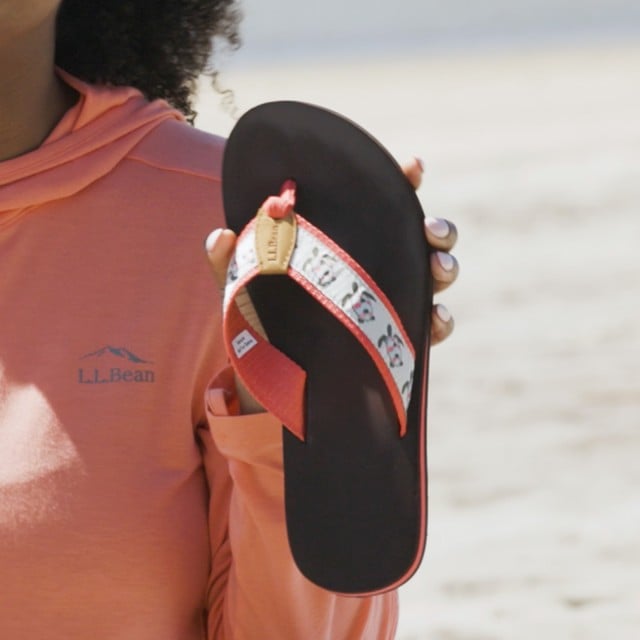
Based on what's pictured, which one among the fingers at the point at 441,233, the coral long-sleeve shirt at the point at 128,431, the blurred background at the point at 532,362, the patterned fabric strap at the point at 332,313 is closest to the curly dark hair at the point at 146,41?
the blurred background at the point at 532,362

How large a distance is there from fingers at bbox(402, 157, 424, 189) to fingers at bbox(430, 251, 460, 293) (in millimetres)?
91

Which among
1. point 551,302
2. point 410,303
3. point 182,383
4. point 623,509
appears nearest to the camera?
point 410,303

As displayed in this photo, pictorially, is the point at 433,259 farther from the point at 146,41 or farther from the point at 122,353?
the point at 146,41

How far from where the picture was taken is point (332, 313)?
1.69 meters

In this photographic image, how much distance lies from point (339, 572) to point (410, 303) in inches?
11.1

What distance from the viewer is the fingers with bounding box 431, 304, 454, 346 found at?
1651 mm

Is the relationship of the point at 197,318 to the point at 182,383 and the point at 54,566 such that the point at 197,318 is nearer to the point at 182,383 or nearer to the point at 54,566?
the point at 182,383

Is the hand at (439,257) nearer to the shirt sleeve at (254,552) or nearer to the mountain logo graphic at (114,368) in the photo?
the shirt sleeve at (254,552)

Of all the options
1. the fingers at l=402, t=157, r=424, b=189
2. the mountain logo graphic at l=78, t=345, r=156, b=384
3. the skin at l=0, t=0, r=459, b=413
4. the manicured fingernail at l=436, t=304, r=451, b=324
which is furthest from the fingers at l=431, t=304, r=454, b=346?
the skin at l=0, t=0, r=459, b=413

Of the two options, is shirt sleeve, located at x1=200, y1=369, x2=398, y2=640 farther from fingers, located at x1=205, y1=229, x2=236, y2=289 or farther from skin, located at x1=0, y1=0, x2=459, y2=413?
skin, located at x1=0, y1=0, x2=459, y2=413

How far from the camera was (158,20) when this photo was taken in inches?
86.9

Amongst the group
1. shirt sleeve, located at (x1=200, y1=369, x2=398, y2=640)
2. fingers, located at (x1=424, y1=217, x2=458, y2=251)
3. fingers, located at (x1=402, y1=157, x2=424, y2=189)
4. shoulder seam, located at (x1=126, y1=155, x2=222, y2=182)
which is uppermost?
shoulder seam, located at (x1=126, y1=155, x2=222, y2=182)

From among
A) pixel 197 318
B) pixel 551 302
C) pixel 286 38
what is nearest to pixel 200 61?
pixel 197 318

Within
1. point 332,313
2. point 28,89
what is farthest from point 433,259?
point 28,89
